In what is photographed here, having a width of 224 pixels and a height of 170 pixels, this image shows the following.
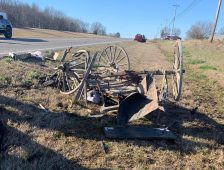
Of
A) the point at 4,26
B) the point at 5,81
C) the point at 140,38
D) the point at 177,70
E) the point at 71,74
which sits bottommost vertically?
the point at 140,38

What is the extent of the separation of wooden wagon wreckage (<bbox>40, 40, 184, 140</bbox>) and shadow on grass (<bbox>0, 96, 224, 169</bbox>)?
0.25 meters

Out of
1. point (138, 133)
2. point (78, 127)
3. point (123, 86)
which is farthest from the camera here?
point (123, 86)

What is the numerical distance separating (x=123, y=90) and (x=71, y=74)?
3.92 feet

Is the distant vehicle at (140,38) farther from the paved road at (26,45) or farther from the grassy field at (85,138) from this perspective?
the grassy field at (85,138)

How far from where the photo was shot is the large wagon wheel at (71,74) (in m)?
7.46

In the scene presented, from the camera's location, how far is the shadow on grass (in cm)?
469

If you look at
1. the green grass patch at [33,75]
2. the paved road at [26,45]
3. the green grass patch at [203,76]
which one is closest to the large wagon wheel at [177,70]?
the green grass patch at [33,75]

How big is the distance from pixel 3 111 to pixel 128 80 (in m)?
2.78

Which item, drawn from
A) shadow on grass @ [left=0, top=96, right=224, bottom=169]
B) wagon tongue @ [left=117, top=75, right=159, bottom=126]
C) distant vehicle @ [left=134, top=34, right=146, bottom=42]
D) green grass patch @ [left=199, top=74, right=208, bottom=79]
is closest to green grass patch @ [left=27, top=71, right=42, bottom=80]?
shadow on grass @ [left=0, top=96, right=224, bottom=169]

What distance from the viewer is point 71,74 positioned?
24.6 feet

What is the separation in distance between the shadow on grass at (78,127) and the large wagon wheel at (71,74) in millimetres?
1099

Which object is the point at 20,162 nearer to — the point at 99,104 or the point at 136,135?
the point at 136,135

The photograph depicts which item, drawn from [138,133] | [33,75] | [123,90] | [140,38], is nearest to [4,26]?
[33,75]

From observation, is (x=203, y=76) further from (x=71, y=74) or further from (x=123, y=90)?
(x=71, y=74)
